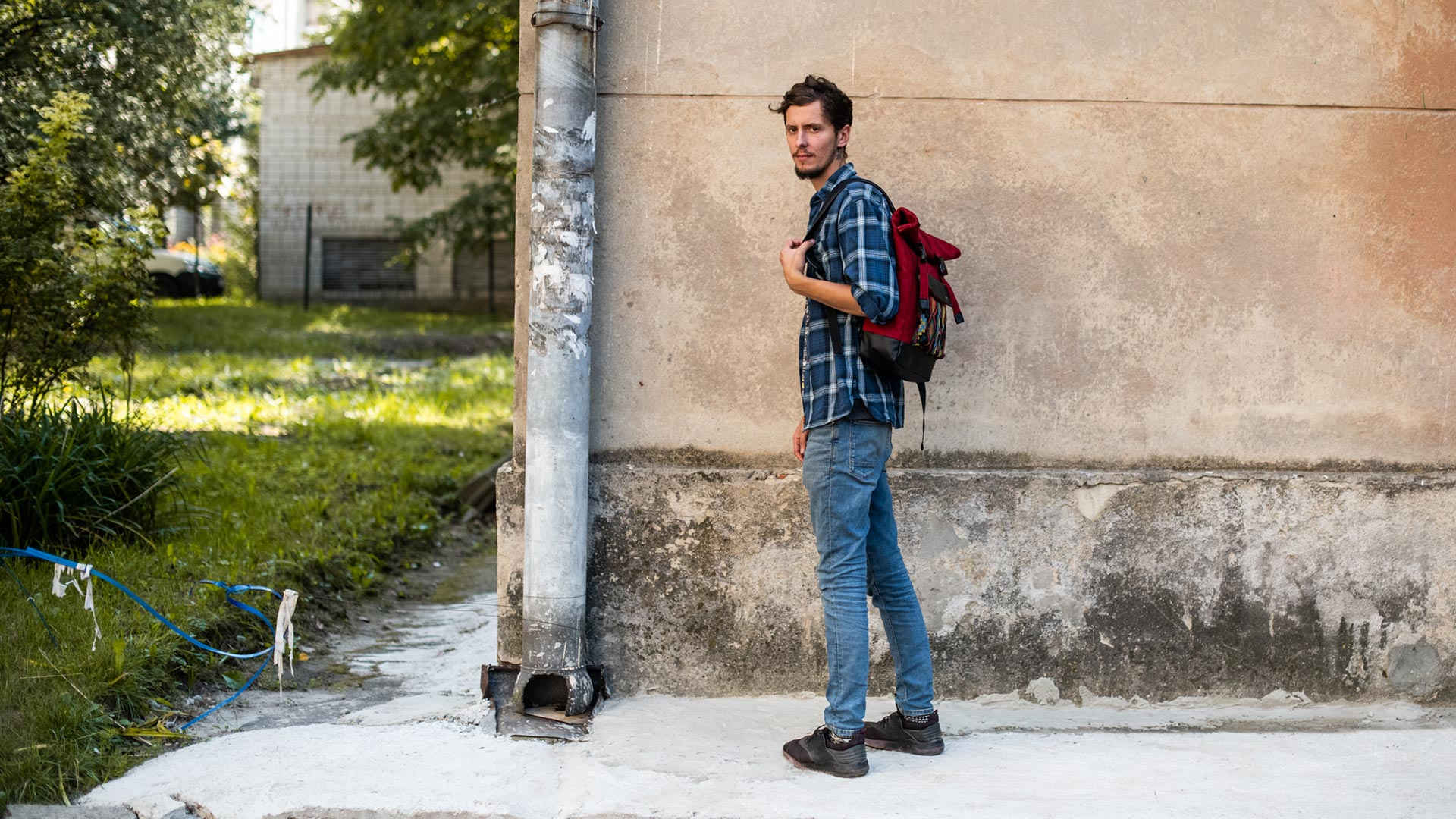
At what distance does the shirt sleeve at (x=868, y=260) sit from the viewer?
3.43 metres

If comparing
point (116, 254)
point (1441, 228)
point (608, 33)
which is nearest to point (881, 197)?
point (608, 33)

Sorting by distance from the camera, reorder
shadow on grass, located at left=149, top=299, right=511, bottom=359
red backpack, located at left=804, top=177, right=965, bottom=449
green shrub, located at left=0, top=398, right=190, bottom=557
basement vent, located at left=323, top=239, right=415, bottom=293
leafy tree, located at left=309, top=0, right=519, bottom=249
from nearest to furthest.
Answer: red backpack, located at left=804, top=177, right=965, bottom=449, green shrub, located at left=0, top=398, right=190, bottom=557, shadow on grass, located at left=149, top=299, right=511, bottom=359, leafy tree, located at left=309, top=0, right=519, bottom=249, basement vent, located at left=323, top=239, right=415, bottom=293

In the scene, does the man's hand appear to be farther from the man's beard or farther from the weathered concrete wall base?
the weathered concrete wall base

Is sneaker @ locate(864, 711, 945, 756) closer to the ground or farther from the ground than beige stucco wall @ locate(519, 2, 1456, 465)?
closer to the ground

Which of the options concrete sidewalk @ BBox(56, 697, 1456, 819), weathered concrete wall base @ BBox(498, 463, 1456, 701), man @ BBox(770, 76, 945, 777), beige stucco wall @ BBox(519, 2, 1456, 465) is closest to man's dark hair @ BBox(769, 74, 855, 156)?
man @ BBox(770, 76, 945, 777)

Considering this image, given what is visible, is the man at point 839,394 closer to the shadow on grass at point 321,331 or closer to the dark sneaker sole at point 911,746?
the dark sneaker sole at point 911,746

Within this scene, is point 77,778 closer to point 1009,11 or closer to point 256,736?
point 256,736

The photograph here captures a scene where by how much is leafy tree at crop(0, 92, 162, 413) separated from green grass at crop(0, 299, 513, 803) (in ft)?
1.94

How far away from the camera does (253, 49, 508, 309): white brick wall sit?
23.6 metres

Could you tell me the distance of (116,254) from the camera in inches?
236

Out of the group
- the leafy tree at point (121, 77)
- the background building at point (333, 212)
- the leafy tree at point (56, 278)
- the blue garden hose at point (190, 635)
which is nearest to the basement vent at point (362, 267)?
the background building at point (333, 212)

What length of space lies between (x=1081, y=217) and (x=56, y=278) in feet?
14.6

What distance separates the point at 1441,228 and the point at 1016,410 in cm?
159

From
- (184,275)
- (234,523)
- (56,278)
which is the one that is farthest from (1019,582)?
(184,275)
